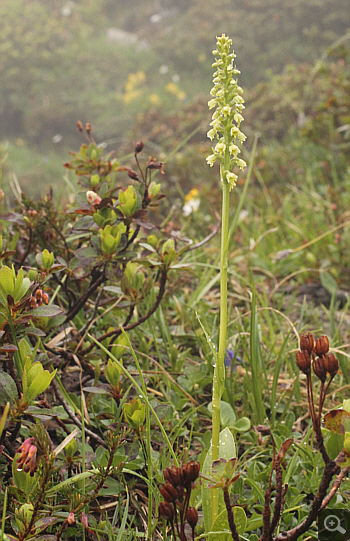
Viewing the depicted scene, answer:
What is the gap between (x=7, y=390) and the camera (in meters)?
0.88

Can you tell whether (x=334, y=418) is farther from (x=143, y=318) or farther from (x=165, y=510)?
(x=143, y=318)

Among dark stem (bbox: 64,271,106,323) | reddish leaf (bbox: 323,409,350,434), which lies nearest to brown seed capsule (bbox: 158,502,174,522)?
reddish leaf (bbox: 323,409,350,434)

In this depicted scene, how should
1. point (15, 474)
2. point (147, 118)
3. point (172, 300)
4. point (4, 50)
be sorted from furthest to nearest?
point (4, 50) < point (147, 118) < point (172, 300) < point (15, 474)

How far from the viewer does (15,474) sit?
88cm

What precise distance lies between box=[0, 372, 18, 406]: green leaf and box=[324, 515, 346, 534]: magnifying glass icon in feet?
2.18

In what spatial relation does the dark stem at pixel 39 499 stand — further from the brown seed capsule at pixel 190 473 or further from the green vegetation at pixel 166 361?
the brown seed capsule at pixel 190 473

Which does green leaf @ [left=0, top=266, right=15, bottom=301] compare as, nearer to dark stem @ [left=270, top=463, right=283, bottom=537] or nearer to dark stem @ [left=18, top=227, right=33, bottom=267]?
dark stem @ [left=18, top=227, right=33, bottom=267]

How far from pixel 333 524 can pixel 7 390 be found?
2.29ft

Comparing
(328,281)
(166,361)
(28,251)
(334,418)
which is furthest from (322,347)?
A: (328,281)

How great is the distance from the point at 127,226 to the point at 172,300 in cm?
64

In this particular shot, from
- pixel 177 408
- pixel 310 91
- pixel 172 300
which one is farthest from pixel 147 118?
pixel 177 408

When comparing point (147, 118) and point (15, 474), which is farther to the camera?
point (147, 118)

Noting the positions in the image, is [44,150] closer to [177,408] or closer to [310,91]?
[310,91]

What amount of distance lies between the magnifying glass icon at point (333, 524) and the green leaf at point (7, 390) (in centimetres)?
66
